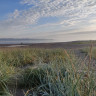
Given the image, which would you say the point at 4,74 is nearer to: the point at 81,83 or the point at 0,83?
the point at 0,83

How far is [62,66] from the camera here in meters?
2.75

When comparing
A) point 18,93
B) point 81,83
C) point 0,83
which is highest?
point 81,83

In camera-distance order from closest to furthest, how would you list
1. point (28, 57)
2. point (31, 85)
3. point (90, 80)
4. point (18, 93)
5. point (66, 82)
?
point (90, 80) → point (66, 82) → point (18, 93) → point (31, 85) → point (28, 57)

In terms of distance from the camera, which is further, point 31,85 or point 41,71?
point 41,71

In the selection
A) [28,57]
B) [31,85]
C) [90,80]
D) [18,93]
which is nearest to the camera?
[90,80]

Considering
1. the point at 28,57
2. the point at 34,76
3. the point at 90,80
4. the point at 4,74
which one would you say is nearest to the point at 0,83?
the point at 4,74

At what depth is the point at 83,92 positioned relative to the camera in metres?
1.63

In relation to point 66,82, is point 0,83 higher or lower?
lower

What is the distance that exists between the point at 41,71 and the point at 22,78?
0.38 meters

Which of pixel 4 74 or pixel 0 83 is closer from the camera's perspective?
pixel 0 83

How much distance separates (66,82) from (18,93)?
0.91 m

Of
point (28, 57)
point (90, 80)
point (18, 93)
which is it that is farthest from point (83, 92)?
point (28, 57)

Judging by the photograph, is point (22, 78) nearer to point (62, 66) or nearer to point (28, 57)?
point (62, 66)

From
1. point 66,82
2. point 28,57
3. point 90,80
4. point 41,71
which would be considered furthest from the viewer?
point 28,57
